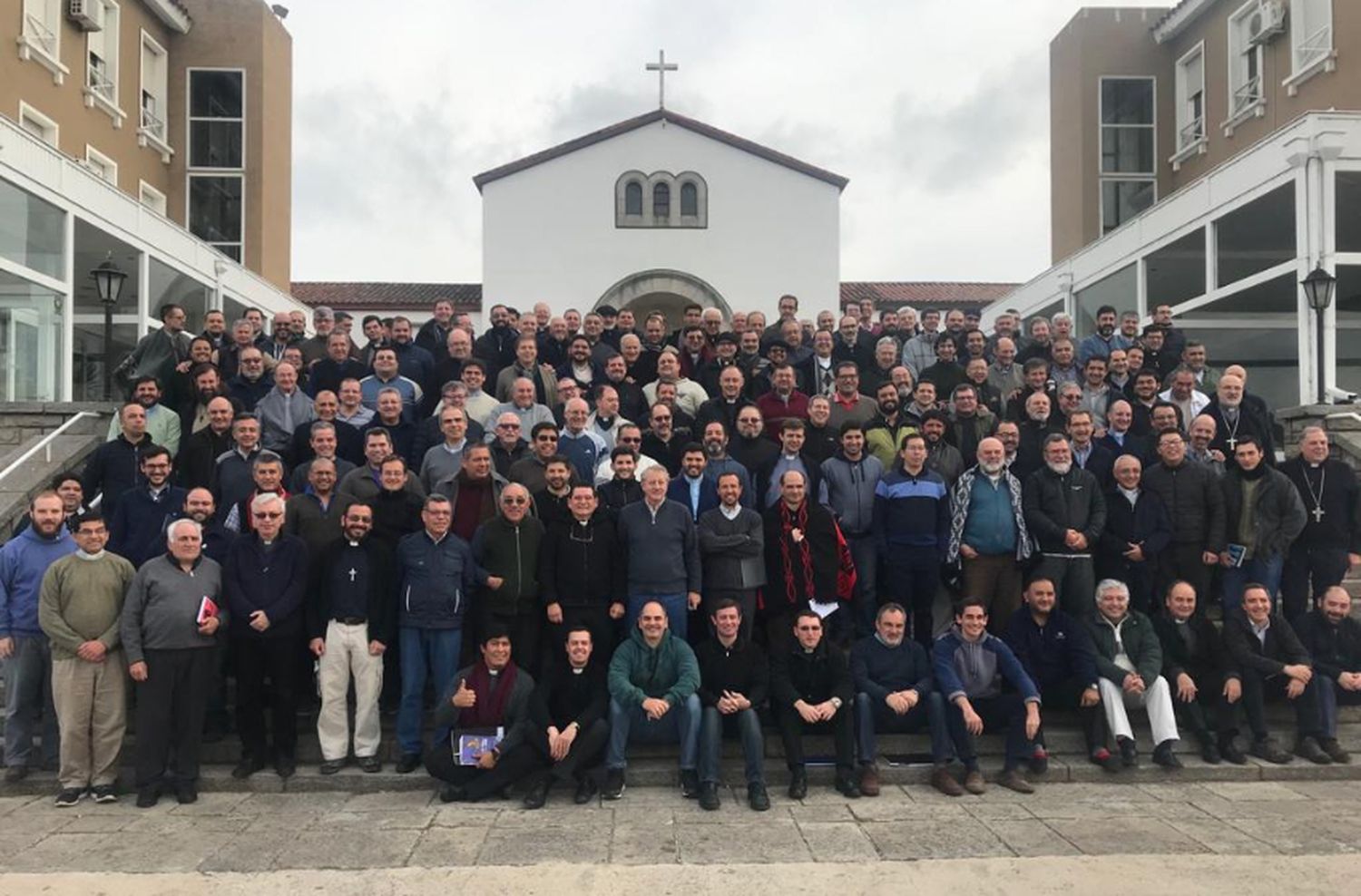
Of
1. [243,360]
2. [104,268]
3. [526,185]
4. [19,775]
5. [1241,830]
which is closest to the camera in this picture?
[1241,830]

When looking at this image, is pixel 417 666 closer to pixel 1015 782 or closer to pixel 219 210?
pixel 1015 782

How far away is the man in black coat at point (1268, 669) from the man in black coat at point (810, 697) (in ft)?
8.53

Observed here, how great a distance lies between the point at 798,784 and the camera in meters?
5.85

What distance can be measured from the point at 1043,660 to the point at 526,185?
2292cm

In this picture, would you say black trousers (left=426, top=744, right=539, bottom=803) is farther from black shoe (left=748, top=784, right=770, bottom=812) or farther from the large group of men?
black shoe (left=748, top=784, right=770, bottom=812)

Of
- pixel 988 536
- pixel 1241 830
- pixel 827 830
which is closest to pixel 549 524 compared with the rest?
pixel 827 830

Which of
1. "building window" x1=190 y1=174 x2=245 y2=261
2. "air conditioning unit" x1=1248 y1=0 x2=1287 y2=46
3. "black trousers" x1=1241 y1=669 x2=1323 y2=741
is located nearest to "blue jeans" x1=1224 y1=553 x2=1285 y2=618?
"black trousers" x1=1241 y1=669 x2=1323 y2=741

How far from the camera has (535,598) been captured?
20.7ft

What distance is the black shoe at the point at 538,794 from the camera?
18.5 ft

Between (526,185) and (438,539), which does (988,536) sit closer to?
(438,539)

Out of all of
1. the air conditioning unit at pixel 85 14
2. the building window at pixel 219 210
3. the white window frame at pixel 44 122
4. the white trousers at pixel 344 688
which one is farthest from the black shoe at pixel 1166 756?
the building window at pixel 219 210

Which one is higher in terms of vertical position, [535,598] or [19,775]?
[535,598]

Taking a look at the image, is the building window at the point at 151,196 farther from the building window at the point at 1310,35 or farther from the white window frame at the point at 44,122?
the building window at the point at 1310,35

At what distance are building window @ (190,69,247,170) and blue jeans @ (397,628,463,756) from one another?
19.9 metres
